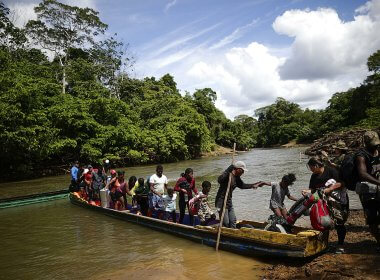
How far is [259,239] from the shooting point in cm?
652

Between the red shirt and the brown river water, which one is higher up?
the red shirt

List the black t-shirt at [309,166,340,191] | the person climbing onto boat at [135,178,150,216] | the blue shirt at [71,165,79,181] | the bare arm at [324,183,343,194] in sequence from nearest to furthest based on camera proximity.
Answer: the bare arm at [324,183,343,194]
the black t-shirt at [309,166,340,191]
the person climbing onto boat at [135,178,150,216]
the blue shirt at [71,165,79,181]

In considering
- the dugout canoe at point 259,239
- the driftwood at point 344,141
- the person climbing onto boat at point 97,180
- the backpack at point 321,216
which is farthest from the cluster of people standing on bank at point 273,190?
the driftwood at point 344,141

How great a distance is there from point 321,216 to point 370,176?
4.15 feet

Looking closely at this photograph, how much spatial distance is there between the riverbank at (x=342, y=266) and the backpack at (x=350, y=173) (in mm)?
1211

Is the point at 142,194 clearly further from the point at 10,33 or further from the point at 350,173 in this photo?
the point at 10,33

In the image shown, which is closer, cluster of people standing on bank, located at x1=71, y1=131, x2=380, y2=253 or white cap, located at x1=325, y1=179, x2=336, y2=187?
cluster of people standing on bank, located at x1=71, y1=131, x2=380, y2=253

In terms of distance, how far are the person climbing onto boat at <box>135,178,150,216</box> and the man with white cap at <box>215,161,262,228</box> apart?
3.17m

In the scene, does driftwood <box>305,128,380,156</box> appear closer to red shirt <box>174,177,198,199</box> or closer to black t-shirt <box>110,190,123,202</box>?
black t-shirt <box>110,190,123,202</box>

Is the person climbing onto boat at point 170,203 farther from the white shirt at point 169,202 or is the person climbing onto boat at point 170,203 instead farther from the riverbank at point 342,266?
the riverbank at point 342,266

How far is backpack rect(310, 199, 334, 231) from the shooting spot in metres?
5.79

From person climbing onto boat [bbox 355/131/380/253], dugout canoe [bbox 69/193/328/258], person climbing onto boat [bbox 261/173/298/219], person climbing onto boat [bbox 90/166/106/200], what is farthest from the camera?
person climbing onto boat [bbox 90/166/106/200]

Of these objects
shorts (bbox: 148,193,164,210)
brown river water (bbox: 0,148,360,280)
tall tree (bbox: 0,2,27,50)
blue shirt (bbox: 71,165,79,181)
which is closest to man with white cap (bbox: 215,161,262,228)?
brown river water (bbox: 0,148,360,280)

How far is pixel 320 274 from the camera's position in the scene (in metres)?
5.30
